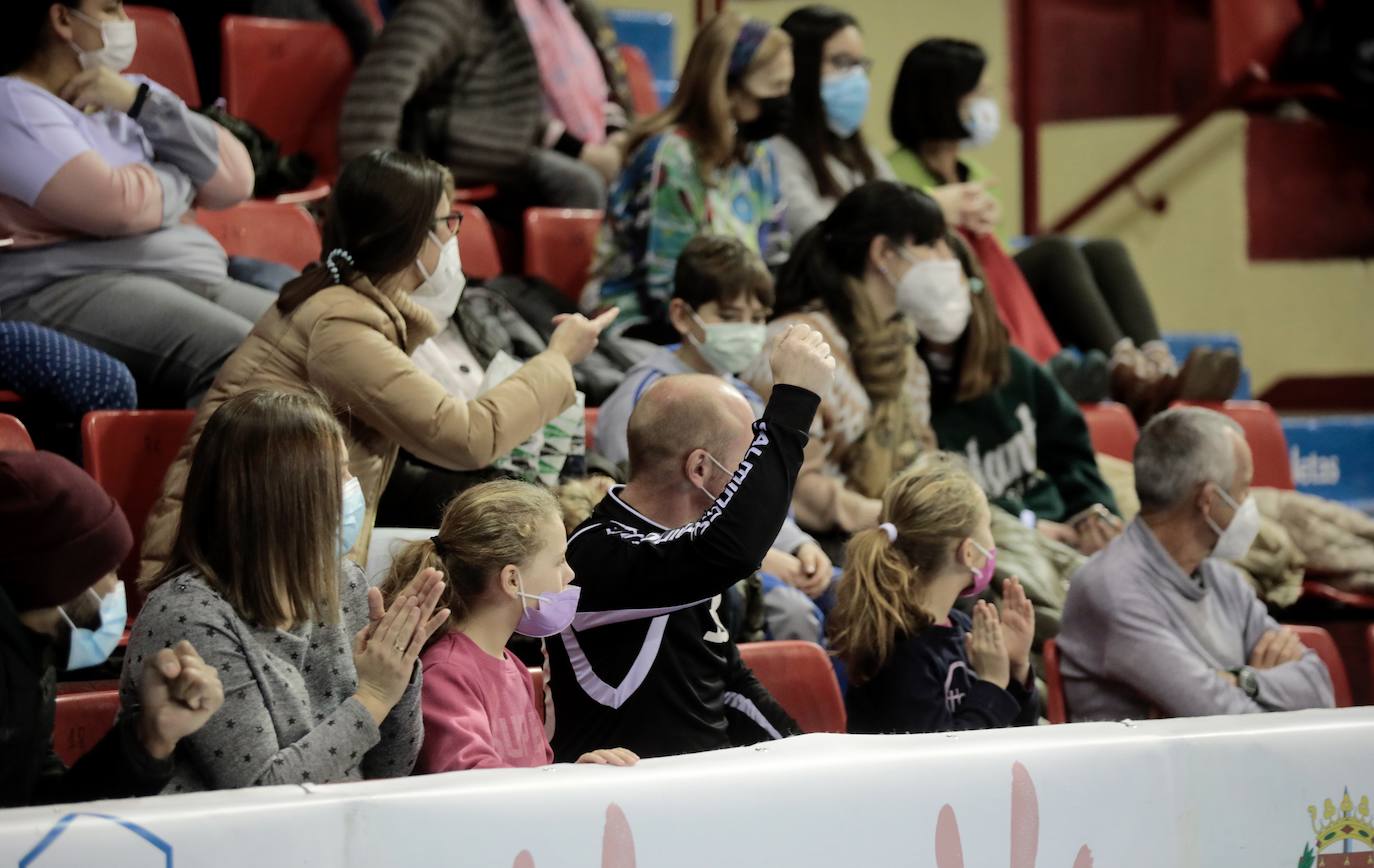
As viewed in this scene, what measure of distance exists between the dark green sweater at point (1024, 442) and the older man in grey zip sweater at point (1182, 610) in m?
0.87

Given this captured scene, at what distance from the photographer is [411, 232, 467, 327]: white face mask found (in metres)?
3.13

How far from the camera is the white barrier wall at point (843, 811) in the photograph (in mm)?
1690

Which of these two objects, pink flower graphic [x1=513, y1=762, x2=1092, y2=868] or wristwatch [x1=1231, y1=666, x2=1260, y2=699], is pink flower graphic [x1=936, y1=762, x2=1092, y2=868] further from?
wristwatch [x1=1231, y1=666, x2=1260, y2=699]

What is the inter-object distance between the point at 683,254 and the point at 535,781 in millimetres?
2120

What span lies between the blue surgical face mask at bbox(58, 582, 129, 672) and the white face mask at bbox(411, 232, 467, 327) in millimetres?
1082

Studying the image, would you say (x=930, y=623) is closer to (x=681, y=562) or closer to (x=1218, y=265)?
(x=681, y=562)

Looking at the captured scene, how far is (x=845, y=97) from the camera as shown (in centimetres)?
501

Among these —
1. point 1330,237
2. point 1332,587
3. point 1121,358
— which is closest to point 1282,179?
point 1330,237

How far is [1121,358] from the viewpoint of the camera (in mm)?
5270

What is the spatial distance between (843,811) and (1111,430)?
10.5 feet

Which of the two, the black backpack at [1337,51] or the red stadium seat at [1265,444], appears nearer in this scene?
the red stadium seat at [1265,444]

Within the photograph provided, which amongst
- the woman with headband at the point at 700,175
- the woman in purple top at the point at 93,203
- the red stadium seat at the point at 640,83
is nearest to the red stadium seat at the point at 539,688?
the woman in purple top at the point at 93,203

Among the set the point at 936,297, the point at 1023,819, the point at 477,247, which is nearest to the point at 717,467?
the point at 1023,819

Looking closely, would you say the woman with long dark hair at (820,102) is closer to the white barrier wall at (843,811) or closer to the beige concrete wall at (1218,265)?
the beige concrete wall at (1218,265)
